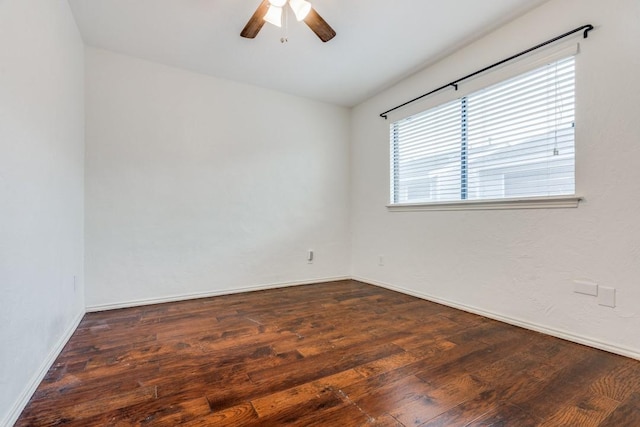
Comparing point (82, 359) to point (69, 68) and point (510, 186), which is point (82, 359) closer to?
point (69, 68)

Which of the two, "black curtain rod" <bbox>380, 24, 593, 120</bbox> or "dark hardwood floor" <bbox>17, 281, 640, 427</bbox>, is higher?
"black curtain rod" <bbox>380, 24, 593, 120</bbox>

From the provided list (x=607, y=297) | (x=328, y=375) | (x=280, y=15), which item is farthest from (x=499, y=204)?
(x=280, y=15)

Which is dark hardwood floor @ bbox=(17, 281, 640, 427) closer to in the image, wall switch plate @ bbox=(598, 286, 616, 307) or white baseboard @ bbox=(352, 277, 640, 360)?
white baseboard @ bbox=(352, 277, 640, 360)

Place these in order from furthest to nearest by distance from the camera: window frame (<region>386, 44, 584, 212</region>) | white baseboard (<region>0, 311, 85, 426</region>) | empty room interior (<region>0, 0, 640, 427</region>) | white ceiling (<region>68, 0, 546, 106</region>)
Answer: white ceiling (<region>68, 0, 546, 106</region>)
window frame (<region>386, 44, 584, 212</region>)
empty room interior (<region>0, 0, 640, 427</region>)
white baseboard (<region>0, 311, 85, 426</region>)

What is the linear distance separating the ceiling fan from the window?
1.50 metres

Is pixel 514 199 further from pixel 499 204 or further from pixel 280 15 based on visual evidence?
pixel 280 15

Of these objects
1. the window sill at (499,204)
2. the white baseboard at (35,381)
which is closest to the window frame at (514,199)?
the window sill at (499,204)

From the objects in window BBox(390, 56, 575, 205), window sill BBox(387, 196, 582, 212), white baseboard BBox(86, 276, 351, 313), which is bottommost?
white baseboard BBox(86, 276, 351, 313)

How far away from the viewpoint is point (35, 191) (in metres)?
1.48

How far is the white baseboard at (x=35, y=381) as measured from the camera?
1.16 m

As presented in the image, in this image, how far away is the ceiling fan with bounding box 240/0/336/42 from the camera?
71.2 inches

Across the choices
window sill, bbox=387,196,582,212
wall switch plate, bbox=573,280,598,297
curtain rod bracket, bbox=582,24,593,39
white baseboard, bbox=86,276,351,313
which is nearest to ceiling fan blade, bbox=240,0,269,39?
curtain rod bracket, bbox=582,24,593,39

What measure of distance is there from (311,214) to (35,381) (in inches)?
112

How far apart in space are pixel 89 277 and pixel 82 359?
44.0 inches
